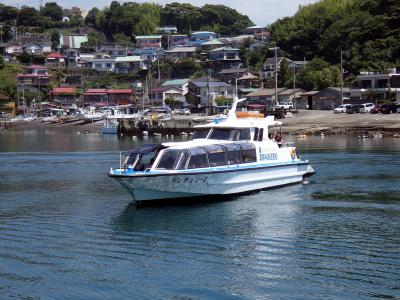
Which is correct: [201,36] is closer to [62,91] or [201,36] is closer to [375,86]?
[62,91]

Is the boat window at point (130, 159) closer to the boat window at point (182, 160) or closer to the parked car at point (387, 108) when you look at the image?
the boat window at point (182, 160)

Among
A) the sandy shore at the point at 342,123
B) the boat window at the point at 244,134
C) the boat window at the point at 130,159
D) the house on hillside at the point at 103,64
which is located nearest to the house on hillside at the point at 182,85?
the house on hillside at the point at 103,64

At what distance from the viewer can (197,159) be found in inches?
1142

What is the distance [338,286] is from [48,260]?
8690 millimetres

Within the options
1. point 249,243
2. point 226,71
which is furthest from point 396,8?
point 249,243

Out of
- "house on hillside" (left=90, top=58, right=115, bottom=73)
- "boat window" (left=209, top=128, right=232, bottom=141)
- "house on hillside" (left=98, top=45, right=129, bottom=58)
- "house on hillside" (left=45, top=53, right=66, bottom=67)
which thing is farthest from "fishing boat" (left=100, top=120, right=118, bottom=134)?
"house on hillside" (left=98, top=45, right=129, bottom=58)

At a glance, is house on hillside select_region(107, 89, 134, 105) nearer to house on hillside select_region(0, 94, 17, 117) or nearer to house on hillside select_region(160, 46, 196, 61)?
house on hillside select_region(0, 94, 17, 117)

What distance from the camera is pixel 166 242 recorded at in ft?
73.8

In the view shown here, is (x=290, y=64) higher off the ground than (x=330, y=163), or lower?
higher

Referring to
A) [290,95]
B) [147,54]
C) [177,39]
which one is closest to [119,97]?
[147,54]

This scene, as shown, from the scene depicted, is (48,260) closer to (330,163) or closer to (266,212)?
(266,212)

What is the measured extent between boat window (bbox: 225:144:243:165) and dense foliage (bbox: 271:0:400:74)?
74366 millimetres

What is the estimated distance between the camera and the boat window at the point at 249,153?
31547mm

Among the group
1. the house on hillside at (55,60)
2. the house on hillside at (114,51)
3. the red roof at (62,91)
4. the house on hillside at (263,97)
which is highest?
the house on hillside at (114,51)
